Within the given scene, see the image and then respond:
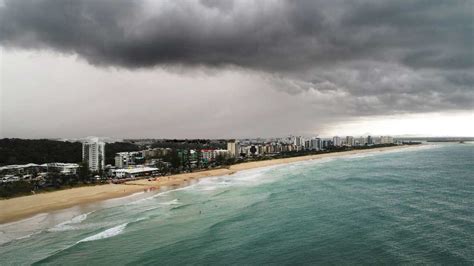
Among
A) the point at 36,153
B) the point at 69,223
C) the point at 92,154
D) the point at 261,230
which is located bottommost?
the point at 69,223

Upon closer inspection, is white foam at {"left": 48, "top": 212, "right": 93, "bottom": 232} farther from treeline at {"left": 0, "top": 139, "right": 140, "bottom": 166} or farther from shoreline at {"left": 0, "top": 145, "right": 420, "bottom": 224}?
treeline at {"left": 0, "top": 139, "right": 140, "bottom": 166}

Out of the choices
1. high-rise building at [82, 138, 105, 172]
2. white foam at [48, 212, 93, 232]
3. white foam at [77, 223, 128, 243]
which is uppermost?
high-rise building at [82, 138, 105, 172]

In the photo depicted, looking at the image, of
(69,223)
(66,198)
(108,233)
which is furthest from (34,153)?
(108,233)

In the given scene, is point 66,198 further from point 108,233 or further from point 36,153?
point 36,153

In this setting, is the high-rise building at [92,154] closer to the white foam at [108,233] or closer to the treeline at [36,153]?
the treeline at [36,153]

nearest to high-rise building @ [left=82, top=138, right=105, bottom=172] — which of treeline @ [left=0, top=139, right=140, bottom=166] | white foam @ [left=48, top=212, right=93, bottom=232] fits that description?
treeline @ [left=0, top=139, right=140, bottom=166]

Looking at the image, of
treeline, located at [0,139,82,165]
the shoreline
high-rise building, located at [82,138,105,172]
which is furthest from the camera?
high-rise building, located at [82,138,105,172]

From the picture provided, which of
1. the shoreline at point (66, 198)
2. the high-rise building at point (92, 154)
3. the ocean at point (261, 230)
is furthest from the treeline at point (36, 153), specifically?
the ocean at point (261, 230)

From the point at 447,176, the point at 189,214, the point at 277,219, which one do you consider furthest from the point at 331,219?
the point at 447,176

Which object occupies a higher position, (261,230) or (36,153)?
(36,153)
